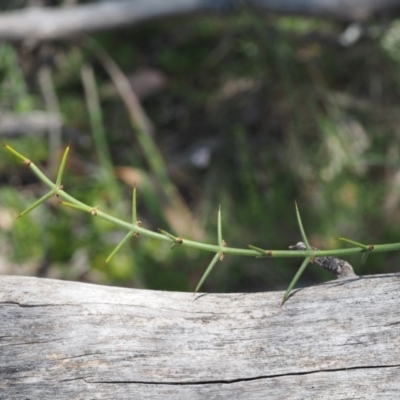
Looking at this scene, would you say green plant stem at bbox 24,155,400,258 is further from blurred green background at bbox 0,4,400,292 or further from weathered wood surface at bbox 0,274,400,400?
blurred green background at bbox 0,4,400,292

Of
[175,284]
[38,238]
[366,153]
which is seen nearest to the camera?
[175,284]

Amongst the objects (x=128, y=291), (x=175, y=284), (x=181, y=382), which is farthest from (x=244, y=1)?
(x=181, y=382)

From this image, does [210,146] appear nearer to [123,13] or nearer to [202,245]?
[123,13]

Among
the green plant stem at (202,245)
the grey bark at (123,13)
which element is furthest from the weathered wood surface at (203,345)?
the grey bark at (123,13)

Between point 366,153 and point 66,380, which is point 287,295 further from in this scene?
point 366,153

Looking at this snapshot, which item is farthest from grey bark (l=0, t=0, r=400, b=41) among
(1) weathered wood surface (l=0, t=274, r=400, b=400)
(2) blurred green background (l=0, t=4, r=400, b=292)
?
(1) weathered wood surface (l=0, t=274, r=400, b=400)

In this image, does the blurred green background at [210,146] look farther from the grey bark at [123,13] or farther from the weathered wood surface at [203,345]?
the weathered wood surface at [203,345]
